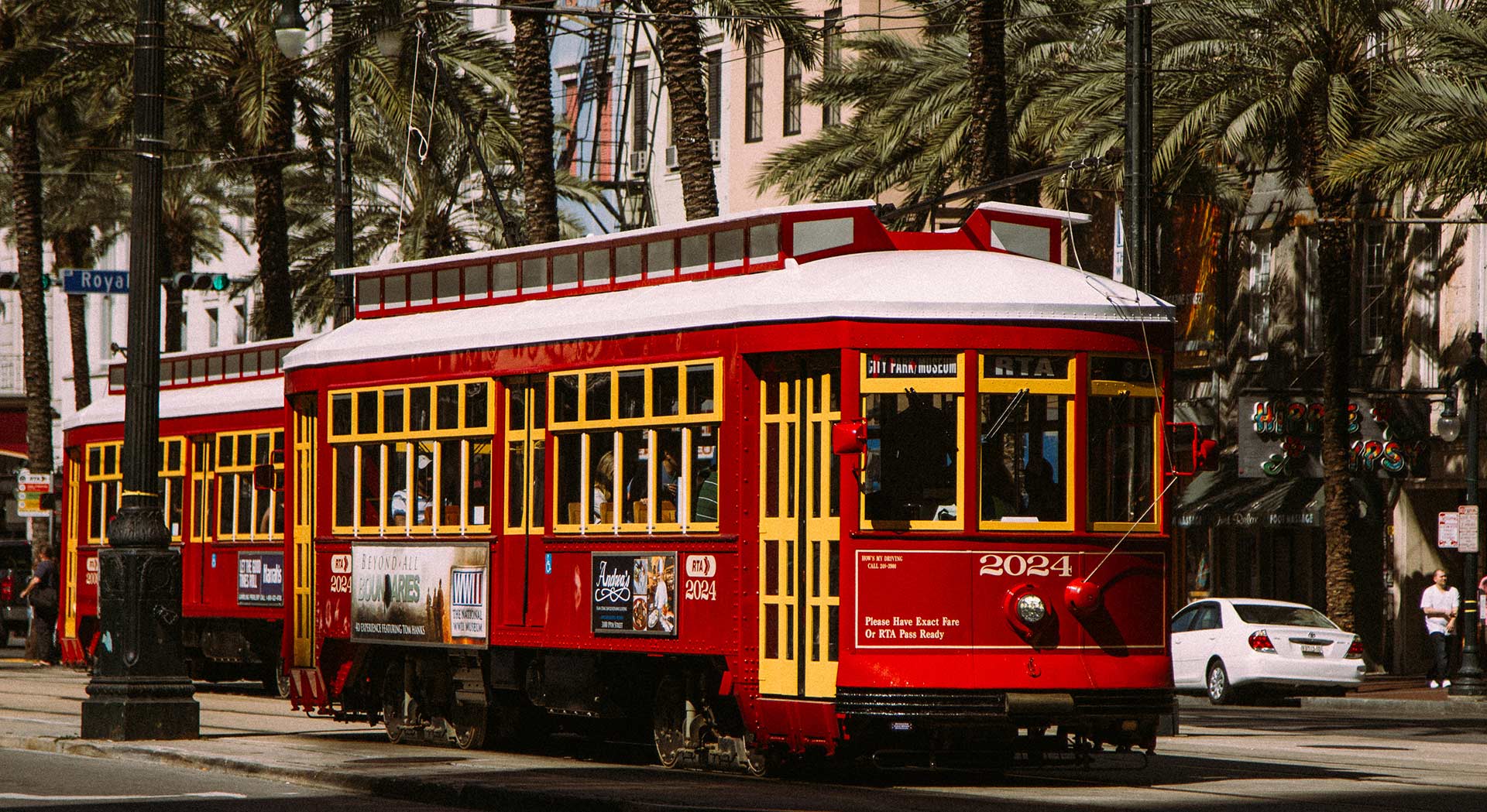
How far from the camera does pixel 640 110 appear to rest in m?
46.2

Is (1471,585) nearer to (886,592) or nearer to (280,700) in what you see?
(280,700)

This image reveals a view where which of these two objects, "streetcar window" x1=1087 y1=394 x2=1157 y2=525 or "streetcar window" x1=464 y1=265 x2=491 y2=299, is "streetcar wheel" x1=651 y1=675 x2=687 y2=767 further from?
"streetcar window" x1=464 y1=265 x2=491 y2=299

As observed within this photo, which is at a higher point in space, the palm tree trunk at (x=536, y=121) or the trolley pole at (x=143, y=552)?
the palm tree trunk at (x=536, y=121)

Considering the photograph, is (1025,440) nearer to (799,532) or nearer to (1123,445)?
(1123,445)

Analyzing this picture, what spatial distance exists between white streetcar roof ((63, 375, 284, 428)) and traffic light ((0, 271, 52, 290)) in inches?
225

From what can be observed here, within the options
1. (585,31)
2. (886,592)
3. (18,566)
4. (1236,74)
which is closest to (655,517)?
(886,592)

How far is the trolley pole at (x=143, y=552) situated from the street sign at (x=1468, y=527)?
18.0 meters

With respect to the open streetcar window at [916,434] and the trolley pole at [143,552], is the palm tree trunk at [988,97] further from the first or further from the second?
the open streetcar window at [916,434]

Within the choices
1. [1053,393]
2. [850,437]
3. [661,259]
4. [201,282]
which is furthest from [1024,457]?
[201,282]

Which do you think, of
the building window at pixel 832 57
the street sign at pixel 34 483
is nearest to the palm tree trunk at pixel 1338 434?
the building window at pixel 832 57

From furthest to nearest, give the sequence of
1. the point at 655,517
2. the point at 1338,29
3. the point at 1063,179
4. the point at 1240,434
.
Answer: the point at 1240,434
the point at 1063,179
the point at 1338,29
the point at 655,517

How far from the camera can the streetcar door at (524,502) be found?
16.0 meters

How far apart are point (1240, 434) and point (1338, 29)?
23.4 ft

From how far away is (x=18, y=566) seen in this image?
46.7 meters
